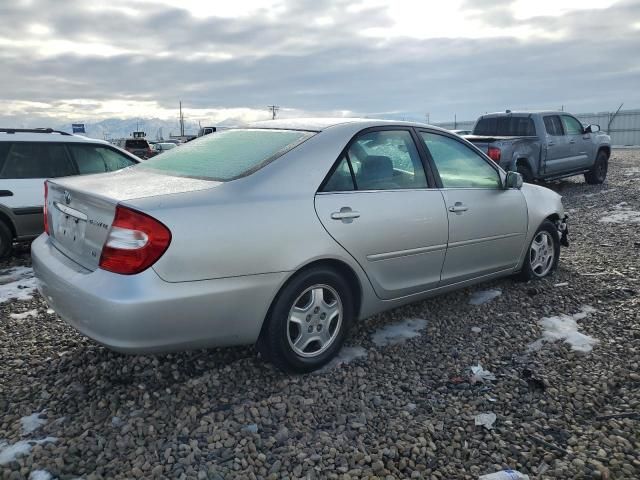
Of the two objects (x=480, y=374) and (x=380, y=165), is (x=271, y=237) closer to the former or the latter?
(x=380, y=165)

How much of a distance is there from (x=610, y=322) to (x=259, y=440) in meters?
2.96

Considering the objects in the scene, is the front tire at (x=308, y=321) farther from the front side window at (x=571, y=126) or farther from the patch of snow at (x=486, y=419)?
the front side window at (x=571, y=126)

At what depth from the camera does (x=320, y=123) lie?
11.9 feet

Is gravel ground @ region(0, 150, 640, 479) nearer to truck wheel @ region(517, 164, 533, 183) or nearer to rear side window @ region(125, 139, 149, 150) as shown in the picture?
truck wheel @ region(517, 164, 533, 183)

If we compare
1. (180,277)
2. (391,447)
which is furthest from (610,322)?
(180,277)

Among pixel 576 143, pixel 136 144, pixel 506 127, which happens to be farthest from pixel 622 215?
pixel 136 144

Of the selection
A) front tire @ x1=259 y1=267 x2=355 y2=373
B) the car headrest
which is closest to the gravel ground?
front tire @ x1=259 y1=267 x2=355 y2=373

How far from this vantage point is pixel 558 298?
4.57 m

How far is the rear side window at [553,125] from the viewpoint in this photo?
11.0 metres

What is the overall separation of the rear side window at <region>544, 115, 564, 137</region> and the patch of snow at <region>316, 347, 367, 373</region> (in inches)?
359

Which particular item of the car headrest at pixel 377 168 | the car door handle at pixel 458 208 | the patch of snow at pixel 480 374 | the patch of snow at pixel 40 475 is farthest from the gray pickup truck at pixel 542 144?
the patch of snow at pixel 40 475

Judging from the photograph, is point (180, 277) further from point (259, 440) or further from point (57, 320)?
point (57, 320)

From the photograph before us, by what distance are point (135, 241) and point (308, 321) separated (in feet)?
3.83

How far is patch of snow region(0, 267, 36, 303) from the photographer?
4820mm
